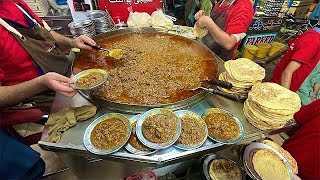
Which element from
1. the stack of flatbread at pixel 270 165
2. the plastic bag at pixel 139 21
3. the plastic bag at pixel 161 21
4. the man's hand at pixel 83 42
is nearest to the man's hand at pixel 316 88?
the stack of flatbread at pixel 270 165

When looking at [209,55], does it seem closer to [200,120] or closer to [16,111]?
[200,120]

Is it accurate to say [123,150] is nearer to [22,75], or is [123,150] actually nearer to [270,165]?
[270,165]

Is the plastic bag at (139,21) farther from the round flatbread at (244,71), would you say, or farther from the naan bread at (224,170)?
the naan bread at (224,170)

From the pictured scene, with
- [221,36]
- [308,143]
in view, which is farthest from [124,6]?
[308,143]

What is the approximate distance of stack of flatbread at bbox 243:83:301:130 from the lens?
1.86m

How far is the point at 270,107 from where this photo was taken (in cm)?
185

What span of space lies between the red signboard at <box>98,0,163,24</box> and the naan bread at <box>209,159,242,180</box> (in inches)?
123

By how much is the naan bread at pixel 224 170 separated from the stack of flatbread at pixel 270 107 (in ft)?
2.30

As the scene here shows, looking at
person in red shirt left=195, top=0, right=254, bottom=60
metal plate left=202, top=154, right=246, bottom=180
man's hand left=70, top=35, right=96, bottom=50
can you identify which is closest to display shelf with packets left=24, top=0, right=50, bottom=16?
man's hand left=70, top=35, right=96, bottom=50

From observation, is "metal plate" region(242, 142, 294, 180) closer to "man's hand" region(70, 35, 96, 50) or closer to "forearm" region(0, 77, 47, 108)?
"forearm" region(0, 77, 47, 108)

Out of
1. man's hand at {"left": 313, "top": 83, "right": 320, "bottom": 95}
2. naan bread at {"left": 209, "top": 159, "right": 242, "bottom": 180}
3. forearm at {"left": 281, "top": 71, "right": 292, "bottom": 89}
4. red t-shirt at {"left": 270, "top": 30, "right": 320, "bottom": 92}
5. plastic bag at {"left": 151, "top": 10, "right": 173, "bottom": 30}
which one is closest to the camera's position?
naan bread at {"left": 209, "top": 159, "right": 242, "bottom": 180}

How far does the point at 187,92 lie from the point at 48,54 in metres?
1.84

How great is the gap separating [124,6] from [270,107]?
3360 millimetres

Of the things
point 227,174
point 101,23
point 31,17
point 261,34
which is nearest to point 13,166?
point 31,17
